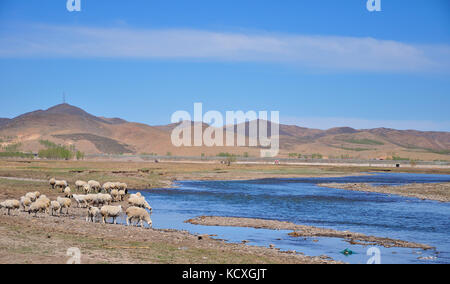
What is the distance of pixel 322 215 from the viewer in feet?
98.4

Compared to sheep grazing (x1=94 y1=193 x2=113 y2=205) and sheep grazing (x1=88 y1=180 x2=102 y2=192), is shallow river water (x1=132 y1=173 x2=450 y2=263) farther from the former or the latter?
sheep grazing (x1=88 y1=180 x2=102 y2=192)

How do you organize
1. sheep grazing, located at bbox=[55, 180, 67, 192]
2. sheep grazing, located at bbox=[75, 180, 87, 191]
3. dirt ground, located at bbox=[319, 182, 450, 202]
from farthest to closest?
dirt ground, located at bbox=[319, 182, 450, 202]
sheep grazing, located at bbox=[75, 180, 87, 191]
sheep grazing, located at bbox=[55, 180, 67, 192]

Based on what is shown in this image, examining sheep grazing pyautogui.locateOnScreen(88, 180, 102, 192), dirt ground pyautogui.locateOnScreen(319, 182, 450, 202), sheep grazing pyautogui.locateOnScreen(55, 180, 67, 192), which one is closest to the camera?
sheep grazing pyautogui.locateOnScreen(88, 180, 102, 192)

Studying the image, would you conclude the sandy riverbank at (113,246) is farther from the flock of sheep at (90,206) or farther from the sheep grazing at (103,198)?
the sheep grazing at (103,198)

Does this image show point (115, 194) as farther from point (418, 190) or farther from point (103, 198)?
point (418, 190)

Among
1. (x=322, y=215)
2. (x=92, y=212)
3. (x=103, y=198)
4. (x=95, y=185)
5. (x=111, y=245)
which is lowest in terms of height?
(x=322, y=215)

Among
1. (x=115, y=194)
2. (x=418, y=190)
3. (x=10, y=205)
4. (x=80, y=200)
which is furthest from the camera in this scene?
(x=418, y=190)

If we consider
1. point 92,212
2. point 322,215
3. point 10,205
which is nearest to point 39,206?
point 10,205

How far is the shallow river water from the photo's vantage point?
64.2 ft

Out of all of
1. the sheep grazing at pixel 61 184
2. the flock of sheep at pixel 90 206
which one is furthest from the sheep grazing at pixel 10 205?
the sheep grazing at pixel 61 184

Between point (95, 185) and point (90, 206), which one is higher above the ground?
point (95, 185)

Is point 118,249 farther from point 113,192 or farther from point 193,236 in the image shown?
point 113,192

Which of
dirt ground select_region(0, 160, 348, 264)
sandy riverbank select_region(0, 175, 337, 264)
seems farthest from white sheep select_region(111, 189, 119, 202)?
sandy riverbank select_region(0, 175, 337, 264)
